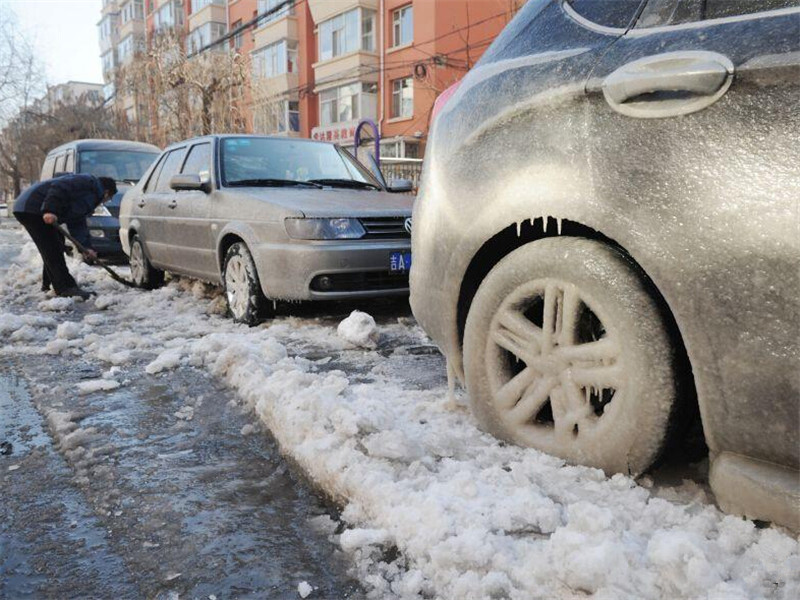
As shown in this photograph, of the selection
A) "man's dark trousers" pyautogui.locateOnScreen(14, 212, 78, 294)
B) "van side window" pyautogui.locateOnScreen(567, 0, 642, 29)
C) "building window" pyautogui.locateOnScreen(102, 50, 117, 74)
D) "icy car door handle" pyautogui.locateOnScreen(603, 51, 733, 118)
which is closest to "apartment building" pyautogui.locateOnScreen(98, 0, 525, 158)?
"man's dark trousers" pyautogui.locateOnScreen(14, 212, 78, 294)

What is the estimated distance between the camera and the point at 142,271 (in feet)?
24.5

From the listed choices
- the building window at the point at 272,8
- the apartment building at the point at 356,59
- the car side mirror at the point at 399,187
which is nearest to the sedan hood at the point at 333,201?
the car side mirror at the point at 399,187

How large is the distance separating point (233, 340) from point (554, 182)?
279 cm

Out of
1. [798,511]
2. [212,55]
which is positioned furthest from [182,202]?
[212,55]

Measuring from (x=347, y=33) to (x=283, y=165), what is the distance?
22.9 m

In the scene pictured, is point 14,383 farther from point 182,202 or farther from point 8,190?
point 8,190

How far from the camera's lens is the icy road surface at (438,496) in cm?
165

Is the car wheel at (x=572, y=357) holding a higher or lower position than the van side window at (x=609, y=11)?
lower

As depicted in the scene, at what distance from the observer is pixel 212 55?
61.9ft

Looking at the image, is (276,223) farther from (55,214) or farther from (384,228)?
(55,214)

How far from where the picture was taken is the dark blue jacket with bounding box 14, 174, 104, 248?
22.7 ft

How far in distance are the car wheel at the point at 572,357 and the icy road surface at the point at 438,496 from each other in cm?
12

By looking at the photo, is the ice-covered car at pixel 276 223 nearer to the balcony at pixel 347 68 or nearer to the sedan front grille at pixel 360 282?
the sedan front grille at pixel 360 282

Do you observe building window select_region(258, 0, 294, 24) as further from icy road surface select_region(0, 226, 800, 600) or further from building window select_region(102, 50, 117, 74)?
building window select_region(102, 50, 117, 74)
